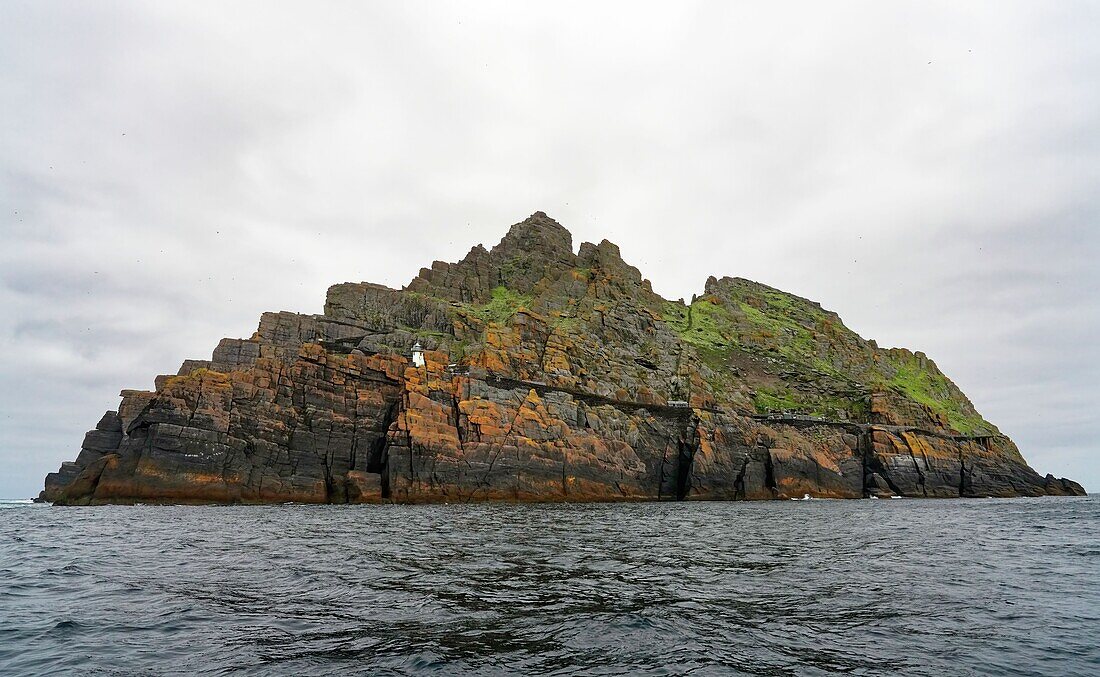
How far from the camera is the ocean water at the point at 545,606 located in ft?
37.1

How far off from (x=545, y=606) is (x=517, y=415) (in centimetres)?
6838

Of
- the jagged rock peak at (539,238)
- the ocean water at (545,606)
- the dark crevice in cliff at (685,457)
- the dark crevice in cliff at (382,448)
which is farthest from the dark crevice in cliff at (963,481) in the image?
the dark crevice in cliff at (382,448)

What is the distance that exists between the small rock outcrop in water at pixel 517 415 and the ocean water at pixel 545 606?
43712 millimetres

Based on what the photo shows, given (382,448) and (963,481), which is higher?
(382,448)

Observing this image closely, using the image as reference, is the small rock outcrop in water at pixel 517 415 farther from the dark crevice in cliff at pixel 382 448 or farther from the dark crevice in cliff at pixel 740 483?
the dark crevice in cliff at pixel 740 483

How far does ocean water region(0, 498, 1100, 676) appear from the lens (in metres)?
11.3

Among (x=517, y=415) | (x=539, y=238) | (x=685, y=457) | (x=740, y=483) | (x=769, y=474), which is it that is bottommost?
(x=740, y=483)

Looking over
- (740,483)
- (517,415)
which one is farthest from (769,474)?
(517,415)

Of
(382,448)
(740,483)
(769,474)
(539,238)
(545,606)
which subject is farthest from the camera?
(539,238)

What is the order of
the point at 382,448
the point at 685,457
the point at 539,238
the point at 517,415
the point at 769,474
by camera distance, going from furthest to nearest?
the point at 539,238 → the point at 769,474 → the point at 685,457 → the point at 517,415 → the point at 382,448

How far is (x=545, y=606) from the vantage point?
16000mm

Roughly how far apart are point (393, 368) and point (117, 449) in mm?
37966

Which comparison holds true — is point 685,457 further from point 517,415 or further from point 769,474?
point 517,415

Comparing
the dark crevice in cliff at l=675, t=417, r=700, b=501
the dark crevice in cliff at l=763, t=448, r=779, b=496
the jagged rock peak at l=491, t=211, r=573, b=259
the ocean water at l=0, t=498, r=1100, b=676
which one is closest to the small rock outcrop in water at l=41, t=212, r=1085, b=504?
the dark crevice in cliff at l=763, t=448, r=779, b=496
